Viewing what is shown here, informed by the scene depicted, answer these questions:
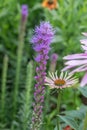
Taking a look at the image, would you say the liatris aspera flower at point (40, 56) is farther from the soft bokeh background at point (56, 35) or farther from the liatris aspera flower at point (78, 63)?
the soft bokeh background at point (56, 35)

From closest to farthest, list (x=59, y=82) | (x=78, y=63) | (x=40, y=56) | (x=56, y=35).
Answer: (x=78, y=63), (x=40, y=56), (x=59, y=82), (x=56, y=35)

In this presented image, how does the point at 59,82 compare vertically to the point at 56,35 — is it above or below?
below

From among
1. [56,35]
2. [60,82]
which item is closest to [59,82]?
[60,82]

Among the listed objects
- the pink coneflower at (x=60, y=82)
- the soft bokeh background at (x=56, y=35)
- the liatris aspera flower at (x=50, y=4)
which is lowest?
the pink coneflower at (x=60, y=82)

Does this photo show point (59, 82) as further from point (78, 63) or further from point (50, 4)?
point (50, 4)

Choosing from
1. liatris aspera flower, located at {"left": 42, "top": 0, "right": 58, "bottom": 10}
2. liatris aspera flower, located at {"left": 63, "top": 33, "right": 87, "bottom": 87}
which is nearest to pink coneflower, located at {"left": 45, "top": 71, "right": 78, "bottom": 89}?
liatris aspera flower, located at {"left": 63, "top": 33, "right": 87, "bottom": 87}

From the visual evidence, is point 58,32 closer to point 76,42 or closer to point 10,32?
point 76,42

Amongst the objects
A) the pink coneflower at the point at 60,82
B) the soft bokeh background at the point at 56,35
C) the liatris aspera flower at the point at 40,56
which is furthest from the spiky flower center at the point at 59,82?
the soft bokeh background at the point at 56,35

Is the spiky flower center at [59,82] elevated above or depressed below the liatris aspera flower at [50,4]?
below

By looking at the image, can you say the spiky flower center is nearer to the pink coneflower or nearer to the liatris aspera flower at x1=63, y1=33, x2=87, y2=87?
the pink coneflower

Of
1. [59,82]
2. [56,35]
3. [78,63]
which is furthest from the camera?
[56,35]
